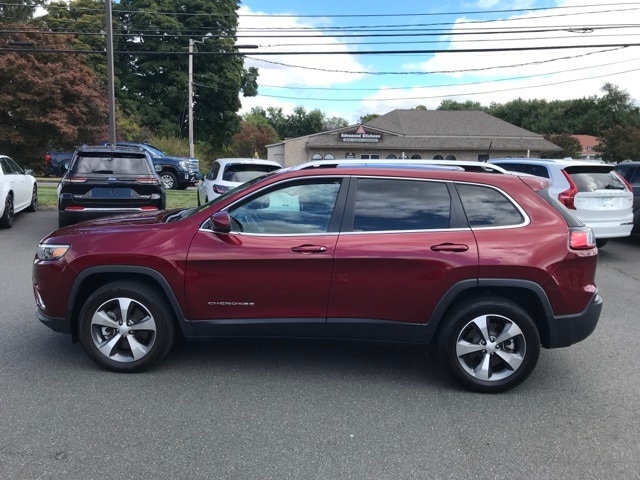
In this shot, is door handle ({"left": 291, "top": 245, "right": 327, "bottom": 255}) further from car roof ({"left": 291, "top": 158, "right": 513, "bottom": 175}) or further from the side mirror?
car roof ({"left": 291, "top": 158, "right": 513, "bottom": 175})

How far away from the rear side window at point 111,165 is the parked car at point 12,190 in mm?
3096

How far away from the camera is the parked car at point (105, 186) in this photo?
865cm

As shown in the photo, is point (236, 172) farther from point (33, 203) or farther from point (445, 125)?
point (445, 125)

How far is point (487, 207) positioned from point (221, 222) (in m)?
2.08

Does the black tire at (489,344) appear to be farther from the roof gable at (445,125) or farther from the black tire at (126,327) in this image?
the roof gable at (445,125)

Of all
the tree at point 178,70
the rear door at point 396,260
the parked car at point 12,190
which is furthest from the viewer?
the tree at point 178,70

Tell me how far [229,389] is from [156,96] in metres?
44.4

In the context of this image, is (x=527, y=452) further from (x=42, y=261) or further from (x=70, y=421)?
(x=42, y=261)

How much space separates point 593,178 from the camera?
351 inches

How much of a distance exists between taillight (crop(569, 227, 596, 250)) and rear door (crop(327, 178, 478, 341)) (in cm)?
77

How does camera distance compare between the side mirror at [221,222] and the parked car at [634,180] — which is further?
the parked car at [634,180]

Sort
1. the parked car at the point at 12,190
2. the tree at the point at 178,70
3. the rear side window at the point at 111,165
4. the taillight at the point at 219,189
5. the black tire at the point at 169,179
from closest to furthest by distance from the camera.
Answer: the rear side window at the point at 111,165 < the parked car at the point at 12,190 < the taillight at the point at 219,189 < the black tire at the point at 169,179 < the tree at the point at 178,70

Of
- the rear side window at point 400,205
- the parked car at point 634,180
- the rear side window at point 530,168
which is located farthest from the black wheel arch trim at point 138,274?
the parked car at point 634,180

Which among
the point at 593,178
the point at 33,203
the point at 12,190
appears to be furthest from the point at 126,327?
the point at 33,203
